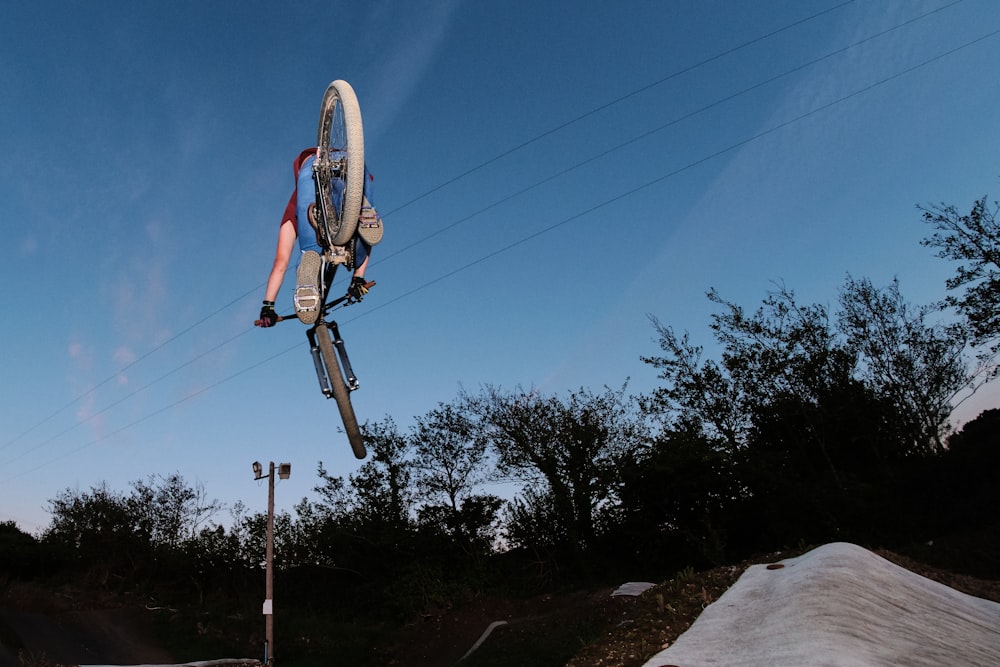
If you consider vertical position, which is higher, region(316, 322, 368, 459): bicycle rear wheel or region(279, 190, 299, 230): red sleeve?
region(279, 190, 299, 230): red sleeve

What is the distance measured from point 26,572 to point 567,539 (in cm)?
3998

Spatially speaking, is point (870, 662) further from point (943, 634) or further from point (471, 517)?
point (471, 517)

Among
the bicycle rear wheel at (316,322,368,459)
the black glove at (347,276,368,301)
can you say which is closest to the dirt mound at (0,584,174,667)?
the bicycle rear wheel at (316,322,368,459)

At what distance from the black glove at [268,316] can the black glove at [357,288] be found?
70 centimetres

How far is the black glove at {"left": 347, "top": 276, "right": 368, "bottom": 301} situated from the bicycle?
0.03 m

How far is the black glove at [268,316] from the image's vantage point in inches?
206

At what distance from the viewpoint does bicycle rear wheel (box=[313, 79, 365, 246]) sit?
4574mm

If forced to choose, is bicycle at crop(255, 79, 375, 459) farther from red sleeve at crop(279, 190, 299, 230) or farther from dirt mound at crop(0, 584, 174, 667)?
dirt mound at crop(0, 584, 174, 667)

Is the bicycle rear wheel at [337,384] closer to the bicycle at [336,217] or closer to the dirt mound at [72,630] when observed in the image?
the bicycle at [336,217]

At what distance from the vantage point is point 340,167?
16.5ft

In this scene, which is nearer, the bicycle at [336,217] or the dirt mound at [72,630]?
the bicycle at [336,217]

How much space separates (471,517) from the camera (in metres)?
35.8

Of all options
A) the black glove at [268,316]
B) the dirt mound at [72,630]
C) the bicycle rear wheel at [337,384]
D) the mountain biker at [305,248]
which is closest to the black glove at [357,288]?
the mountain biker at [305,248]

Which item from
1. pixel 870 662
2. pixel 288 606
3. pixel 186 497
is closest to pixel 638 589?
pixel 870 662
